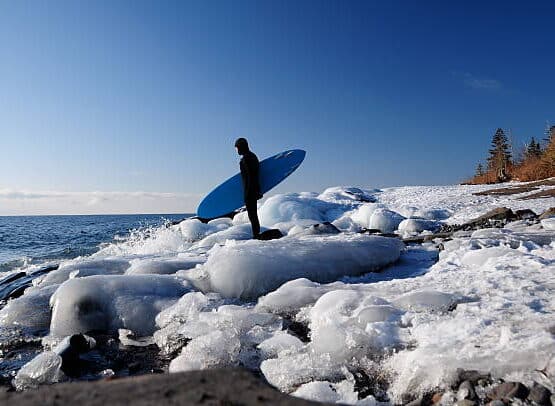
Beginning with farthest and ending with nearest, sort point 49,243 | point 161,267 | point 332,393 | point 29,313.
→ point 49,243 < point 161,267 < point 29,313 < point 332,393

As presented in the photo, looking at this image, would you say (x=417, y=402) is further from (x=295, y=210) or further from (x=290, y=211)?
(x=295, y=210)

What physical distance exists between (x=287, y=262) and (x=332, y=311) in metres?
1.07

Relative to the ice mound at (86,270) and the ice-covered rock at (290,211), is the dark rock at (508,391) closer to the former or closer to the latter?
the ice mound at (86,270)

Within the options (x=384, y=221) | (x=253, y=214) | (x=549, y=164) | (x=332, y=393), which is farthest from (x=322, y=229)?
(x=549, y=164)

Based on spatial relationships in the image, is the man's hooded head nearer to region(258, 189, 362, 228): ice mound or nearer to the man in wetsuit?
the man in wetsuit

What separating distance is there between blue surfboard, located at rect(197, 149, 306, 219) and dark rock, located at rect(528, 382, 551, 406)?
708 cm

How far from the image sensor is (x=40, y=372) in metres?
1.82

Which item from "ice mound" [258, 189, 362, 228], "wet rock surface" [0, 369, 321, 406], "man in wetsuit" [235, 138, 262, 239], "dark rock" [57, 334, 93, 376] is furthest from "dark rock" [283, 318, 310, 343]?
"ice mound" [258, 189, 362, 228]

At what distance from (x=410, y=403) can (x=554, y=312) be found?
102cm

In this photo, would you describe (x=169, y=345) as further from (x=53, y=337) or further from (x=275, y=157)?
(x=275, y=157)

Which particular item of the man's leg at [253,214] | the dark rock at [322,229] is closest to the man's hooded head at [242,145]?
the man's leg at [253,214]

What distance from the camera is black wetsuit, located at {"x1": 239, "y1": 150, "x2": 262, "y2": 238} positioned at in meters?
6.04

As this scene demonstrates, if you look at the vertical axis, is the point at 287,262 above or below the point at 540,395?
above

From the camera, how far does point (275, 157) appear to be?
885 cm
